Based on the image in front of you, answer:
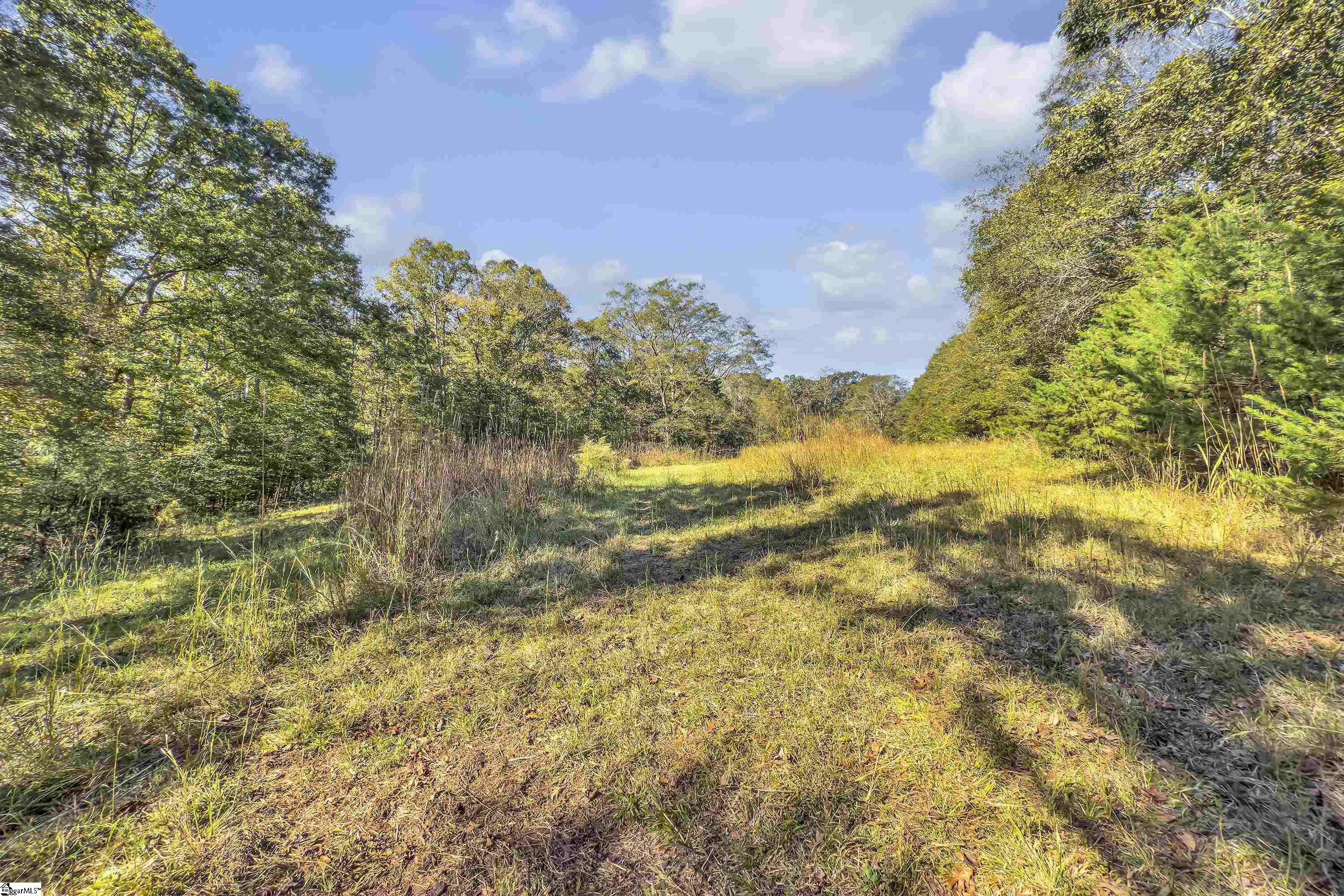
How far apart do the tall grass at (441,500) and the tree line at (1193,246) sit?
657cm

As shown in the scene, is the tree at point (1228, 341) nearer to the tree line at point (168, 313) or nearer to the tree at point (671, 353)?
the tree line at point (168, 313)

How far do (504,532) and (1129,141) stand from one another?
10.9 metres

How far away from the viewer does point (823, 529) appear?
4.71m

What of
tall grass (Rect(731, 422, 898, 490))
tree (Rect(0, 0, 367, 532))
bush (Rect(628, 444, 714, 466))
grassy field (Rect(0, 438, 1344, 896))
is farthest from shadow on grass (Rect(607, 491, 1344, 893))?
bush (Rect(628, 444, 714, 466))

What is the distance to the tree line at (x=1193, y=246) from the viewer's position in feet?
10.2

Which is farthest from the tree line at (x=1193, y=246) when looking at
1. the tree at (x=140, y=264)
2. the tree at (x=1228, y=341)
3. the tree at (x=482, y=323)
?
the tree at (x=482, y=323)

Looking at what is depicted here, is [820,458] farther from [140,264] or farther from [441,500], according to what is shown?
[140,264]

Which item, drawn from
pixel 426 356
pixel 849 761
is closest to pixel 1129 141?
pixel 849 761

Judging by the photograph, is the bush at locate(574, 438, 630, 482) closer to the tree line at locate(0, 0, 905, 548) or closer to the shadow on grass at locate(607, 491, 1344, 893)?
the tree line at locate(0, 0, 905, 548)

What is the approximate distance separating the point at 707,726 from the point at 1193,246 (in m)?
6.15

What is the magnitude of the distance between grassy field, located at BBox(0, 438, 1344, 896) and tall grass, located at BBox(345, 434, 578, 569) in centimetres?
35

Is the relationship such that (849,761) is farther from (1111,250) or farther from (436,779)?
(1111,250)

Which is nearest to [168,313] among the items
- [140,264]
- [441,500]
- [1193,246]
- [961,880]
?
[140,264]

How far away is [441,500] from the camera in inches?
173
